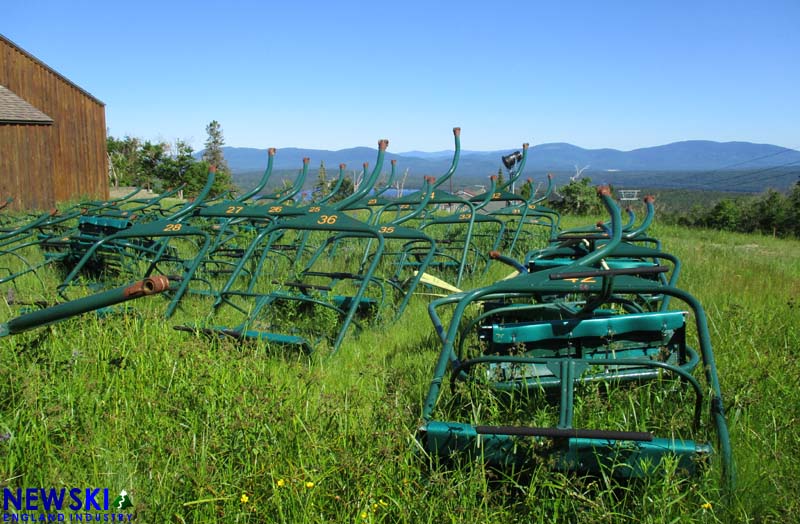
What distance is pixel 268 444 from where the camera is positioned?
220cm

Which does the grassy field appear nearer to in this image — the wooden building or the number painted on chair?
the number painted on chair

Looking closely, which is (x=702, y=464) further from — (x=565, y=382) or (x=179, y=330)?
(x=179, y=330)

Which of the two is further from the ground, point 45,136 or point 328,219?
point 45,136

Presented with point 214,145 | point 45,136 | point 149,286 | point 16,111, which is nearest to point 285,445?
point 149,286

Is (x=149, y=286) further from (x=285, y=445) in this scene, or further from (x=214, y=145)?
(x=214, y=145)

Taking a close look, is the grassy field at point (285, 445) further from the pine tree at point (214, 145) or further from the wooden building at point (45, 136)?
the pine tree at point (214, 145)

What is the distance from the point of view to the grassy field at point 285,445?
1961 mm

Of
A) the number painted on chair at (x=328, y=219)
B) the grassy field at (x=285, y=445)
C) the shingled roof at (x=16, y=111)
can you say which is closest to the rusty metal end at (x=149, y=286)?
the grassy field at (x=285, y=445)

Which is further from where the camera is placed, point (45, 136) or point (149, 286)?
point (45, 136)

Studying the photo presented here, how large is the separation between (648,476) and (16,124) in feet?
54.3

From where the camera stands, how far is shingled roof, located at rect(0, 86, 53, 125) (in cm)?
1452

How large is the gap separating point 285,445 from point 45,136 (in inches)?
665

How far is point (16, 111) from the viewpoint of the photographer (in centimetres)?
1492

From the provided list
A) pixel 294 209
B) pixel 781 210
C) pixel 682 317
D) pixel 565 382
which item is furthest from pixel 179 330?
pixel 781 210
